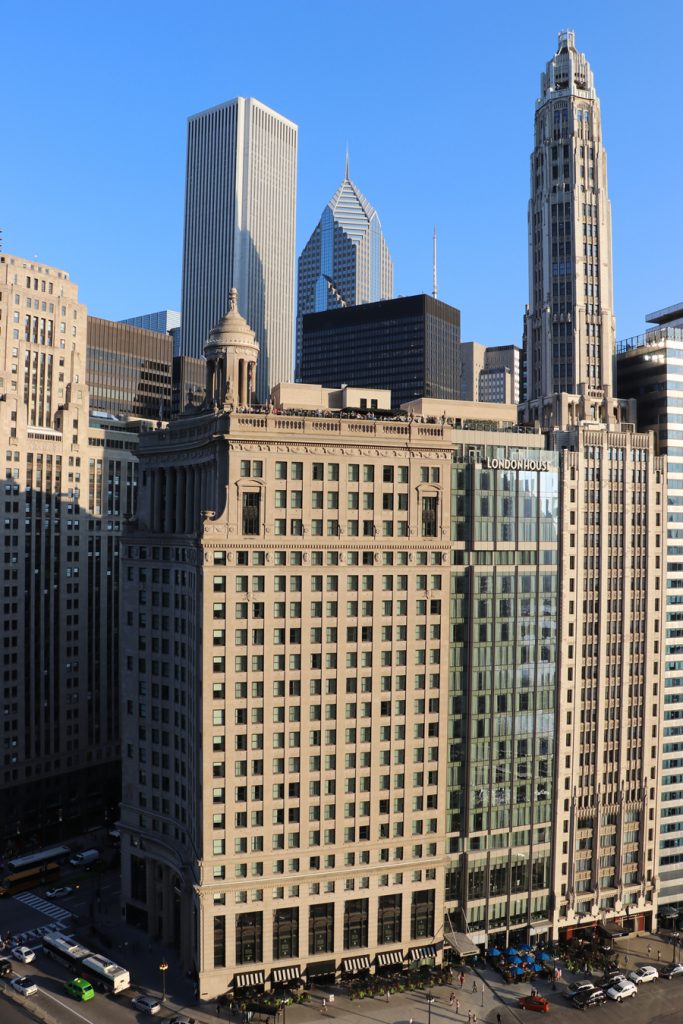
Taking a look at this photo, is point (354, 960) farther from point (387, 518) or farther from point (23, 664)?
point (23, 664)

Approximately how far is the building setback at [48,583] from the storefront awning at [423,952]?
84.8 meters

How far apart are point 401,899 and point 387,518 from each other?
54201 millimetres

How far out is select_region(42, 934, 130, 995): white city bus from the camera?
121 m

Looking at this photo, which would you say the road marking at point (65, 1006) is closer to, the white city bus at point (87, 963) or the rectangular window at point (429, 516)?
the white city bus at point (87, 963)

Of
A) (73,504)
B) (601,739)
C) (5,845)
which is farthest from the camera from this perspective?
(73,504)

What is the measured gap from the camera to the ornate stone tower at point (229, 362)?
13612 cm

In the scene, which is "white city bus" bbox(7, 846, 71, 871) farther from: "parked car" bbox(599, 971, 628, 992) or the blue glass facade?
"parked car" bbox(599, 971, 628, 992)

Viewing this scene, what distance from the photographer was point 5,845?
571 feet

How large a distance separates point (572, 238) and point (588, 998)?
123 m

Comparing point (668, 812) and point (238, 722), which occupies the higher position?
point (238, 722)

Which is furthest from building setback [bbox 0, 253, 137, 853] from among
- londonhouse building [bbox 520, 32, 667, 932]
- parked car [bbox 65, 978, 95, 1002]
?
londonhouse building [bbox 520, 32, 667, 932]

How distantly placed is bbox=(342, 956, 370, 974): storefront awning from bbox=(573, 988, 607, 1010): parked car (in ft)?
93.2

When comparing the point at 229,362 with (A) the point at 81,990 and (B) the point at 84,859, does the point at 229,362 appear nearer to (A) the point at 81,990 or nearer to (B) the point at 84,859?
(A) the point at 81,990

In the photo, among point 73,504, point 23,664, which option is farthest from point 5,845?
point 73,504
